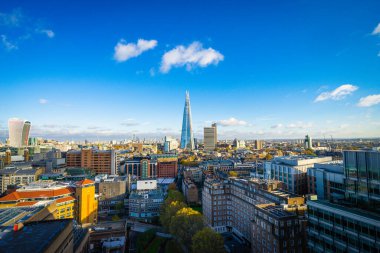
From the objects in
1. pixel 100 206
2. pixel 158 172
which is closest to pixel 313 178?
pixel 100 206

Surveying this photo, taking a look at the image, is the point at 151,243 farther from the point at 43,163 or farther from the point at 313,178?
the point at 43,163

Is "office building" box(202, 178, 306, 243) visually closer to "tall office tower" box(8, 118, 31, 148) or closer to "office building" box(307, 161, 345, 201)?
"office building" box(307, 161, 345, 201)

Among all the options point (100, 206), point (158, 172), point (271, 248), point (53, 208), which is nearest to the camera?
point (271, 248)

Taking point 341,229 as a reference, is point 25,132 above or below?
above

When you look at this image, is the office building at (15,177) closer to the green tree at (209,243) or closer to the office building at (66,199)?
the office building at (66,199)

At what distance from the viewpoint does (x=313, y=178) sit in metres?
39.7

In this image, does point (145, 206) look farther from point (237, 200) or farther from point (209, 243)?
point (209, 243)

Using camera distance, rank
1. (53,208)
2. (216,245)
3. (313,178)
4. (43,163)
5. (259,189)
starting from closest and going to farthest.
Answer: (216,245) < (259,189) < (53,208) < (313,178) < (43,163)

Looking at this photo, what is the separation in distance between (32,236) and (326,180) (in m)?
37.0

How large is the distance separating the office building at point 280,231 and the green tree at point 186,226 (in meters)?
8.98

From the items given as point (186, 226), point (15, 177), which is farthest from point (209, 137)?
point (186, 226)

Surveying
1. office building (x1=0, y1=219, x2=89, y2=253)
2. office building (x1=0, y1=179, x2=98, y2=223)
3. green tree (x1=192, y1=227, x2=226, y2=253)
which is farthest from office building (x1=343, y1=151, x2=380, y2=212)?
office building (x1=0, y1=179, x2=98, y2=223)

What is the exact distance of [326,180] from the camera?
36250 mm

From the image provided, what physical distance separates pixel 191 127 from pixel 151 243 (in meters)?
134
